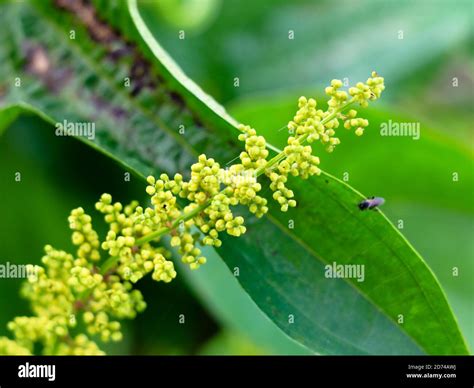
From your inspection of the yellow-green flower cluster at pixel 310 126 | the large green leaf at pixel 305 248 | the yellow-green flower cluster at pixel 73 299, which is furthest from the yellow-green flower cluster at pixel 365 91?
the yellow-green flower cluster at pixel 73 299

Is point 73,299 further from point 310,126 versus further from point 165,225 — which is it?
point 310,126

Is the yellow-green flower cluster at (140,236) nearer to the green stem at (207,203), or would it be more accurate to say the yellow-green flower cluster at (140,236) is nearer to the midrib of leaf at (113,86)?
the green stem at (207,203)

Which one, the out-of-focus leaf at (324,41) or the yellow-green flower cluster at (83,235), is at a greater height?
the out-of-focus leaf at (324,41)

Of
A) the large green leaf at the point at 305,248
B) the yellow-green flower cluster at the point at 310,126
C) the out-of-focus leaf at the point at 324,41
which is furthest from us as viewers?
the out-of-focus leaf at the point at 324,41

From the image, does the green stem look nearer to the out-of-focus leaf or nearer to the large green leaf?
the large green leaf

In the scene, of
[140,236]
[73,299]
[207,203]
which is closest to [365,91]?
[207,203]

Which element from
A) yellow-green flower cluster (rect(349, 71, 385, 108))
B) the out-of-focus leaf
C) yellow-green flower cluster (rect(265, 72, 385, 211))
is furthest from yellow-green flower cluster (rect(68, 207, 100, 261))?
the out-of-focus leaf
